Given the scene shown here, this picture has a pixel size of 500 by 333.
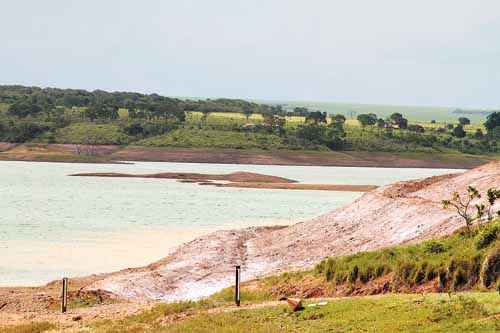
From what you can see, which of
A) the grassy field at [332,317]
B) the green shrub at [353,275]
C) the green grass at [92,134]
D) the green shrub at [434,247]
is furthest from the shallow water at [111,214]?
the green grass at [92,134]

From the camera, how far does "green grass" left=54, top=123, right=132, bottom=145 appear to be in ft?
481

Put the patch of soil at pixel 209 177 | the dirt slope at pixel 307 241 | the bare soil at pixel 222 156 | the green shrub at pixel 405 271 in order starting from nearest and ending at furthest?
the green shrub at pixel 405 271
the dirt slope at pixel 307 241
the patch of soil at pixel 209 177
the bare soil at pixel 222 156

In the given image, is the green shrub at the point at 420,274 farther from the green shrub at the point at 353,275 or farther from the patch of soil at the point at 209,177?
the patch of soil at the point at 209,177

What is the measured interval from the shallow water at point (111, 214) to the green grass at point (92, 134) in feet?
81.9

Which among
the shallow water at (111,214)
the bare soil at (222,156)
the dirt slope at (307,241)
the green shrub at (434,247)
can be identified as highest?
the green shrub at (434,247)

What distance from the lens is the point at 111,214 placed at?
6538cm

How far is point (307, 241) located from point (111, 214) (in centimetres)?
2481

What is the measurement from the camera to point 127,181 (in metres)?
100

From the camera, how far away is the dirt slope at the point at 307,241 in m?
35.4

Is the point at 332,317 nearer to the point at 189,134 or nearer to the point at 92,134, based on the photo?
the point at 92,134

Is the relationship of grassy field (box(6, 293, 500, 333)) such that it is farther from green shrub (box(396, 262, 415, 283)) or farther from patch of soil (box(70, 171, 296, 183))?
patch of soil (box(70, 171, 296, 183))

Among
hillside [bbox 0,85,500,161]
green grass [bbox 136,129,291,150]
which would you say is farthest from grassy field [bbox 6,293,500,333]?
green grass [bbox 136,129,291,150]

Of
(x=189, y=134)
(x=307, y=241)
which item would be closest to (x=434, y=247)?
(x=307, y=241)

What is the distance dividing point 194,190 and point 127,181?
506 inches
